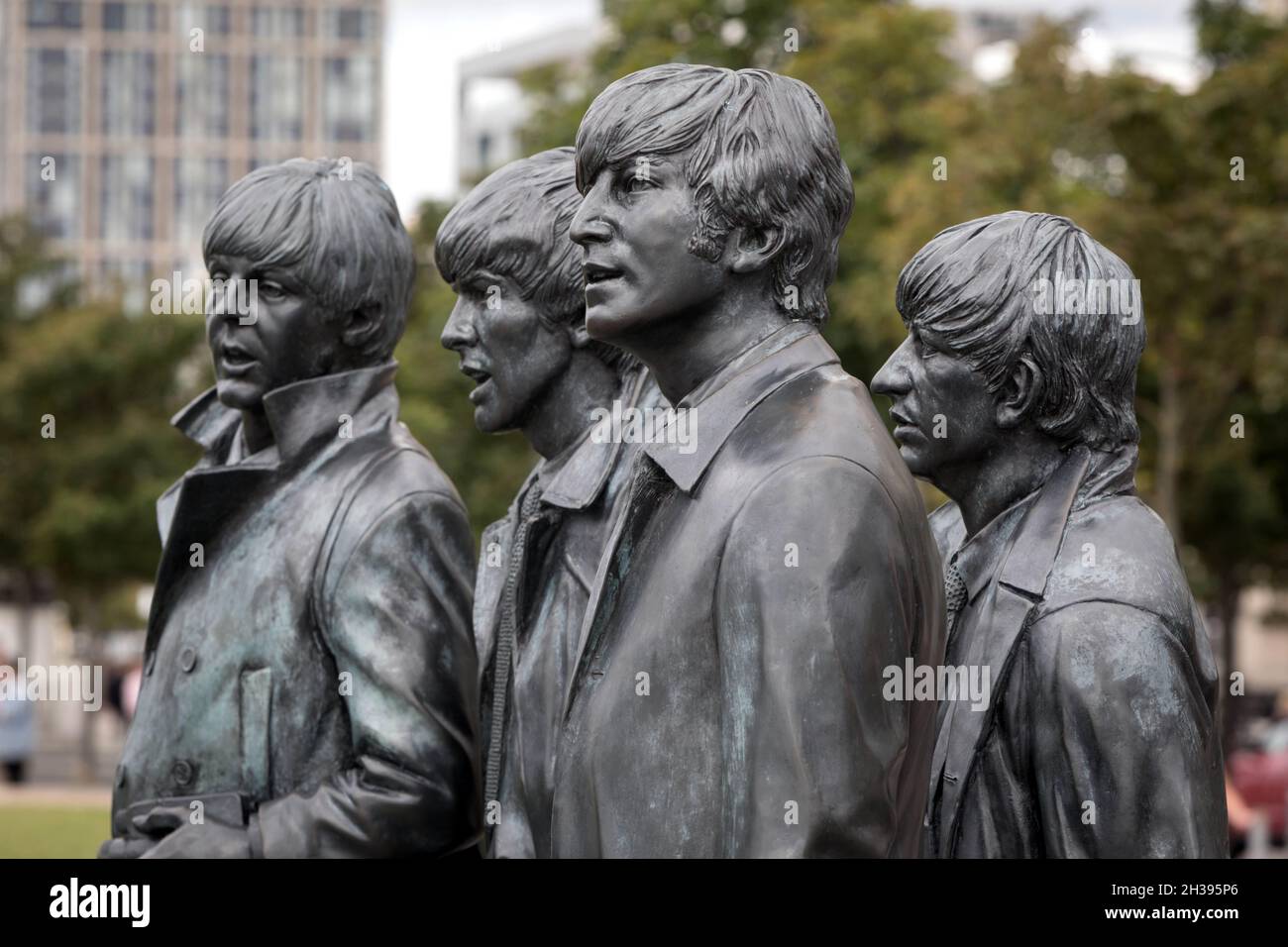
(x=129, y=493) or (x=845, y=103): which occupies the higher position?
(x=845, y=103)

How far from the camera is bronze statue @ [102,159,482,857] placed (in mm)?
4855

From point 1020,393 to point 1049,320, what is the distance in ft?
0.51

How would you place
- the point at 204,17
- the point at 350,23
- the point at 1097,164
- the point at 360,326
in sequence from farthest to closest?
the point at 350,23 < the point at 204,17 < the point at 1097,164 < the point at 360,326

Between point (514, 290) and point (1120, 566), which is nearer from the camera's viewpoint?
point (1120, 566)

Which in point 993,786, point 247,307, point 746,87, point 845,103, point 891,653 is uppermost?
point 845,103

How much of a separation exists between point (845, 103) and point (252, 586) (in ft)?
52.3

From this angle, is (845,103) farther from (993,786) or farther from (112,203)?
(112,203)

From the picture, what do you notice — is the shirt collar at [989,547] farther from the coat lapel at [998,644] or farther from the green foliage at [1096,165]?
the green foliage at [1096,165]

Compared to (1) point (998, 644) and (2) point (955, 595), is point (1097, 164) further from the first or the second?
(1) point (998, 644)

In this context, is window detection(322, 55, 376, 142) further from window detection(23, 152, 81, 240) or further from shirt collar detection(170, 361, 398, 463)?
shirt collar detection(170, 361, 398, 463)

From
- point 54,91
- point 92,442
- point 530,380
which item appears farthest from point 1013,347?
point 54,91

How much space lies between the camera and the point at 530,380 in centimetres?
497
